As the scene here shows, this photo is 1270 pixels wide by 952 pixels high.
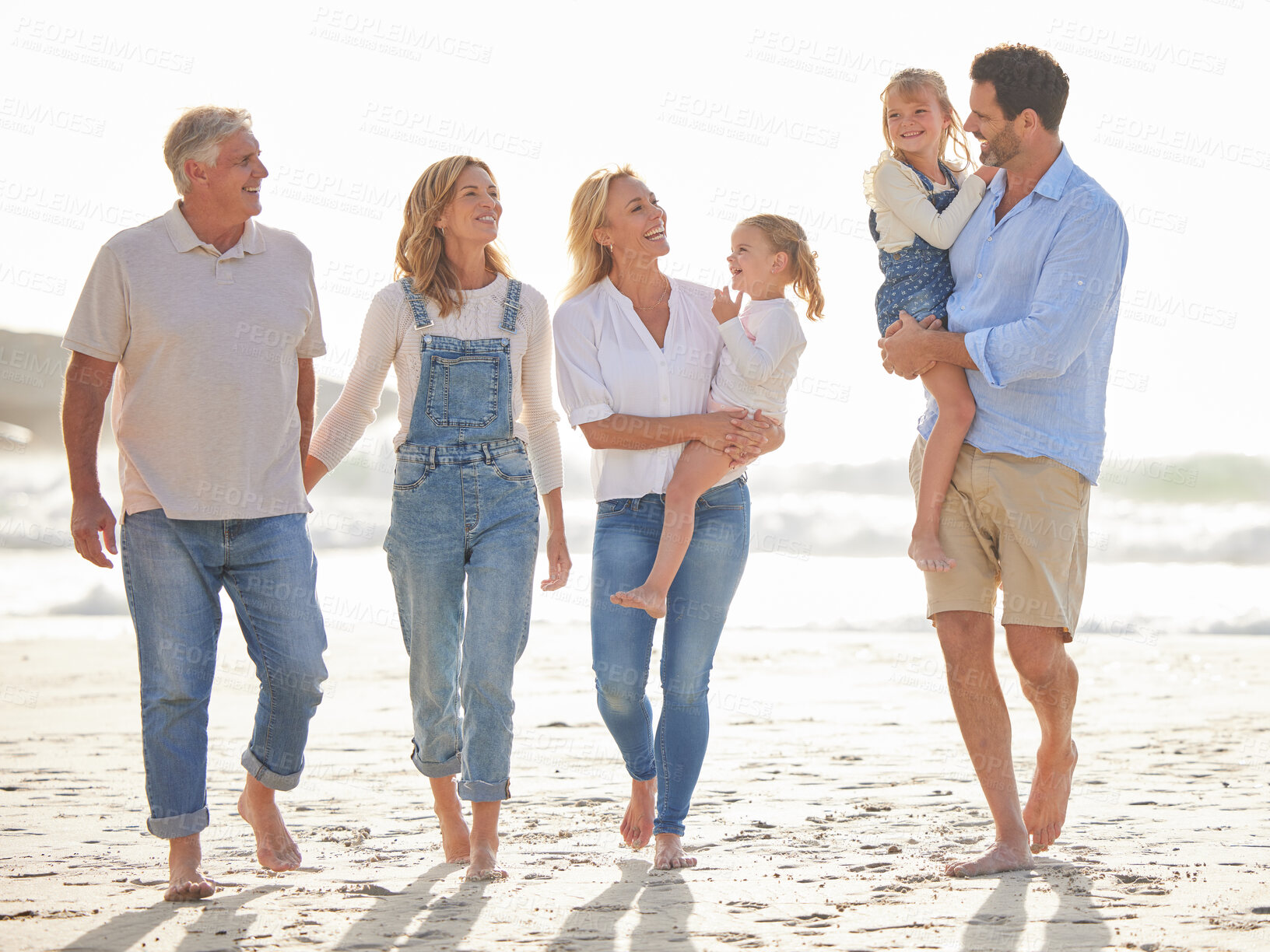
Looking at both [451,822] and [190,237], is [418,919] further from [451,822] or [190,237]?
[190,237]

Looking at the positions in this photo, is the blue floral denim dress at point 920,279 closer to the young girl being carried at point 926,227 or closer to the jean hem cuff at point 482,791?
the young girl being carried at point 926,227

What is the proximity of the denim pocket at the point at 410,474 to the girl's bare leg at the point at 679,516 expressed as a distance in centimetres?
69

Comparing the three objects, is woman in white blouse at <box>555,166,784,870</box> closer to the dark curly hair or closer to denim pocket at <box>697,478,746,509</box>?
denim pocket at <box>697,478,746,509</box>

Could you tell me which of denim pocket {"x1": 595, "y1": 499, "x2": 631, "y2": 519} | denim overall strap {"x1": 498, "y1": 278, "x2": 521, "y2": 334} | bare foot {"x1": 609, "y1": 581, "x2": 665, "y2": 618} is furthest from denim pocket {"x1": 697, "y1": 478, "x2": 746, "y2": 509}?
denim overall strap {"x1": 498, "y1": 278, "x2": 521, "y2": 334}

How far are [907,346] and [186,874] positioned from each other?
2.56 meters

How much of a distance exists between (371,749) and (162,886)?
8.96ft

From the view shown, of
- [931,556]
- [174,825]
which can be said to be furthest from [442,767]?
[931,556]

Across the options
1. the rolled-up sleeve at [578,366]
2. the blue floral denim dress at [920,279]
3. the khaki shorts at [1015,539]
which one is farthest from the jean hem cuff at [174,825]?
the blue floral denim dress at [920,279]

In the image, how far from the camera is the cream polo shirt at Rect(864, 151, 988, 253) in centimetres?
380

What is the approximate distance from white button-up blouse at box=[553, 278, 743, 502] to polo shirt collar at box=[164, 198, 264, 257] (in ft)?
3.23

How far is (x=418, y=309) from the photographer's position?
3.79m

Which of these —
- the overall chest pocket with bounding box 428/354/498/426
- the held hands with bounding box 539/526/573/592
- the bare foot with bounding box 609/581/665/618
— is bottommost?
the bare foot with bounding box 609/581/665/618

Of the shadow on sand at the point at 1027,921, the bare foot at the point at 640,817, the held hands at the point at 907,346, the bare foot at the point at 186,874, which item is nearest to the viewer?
the shadow on sand at the point at 1027,921

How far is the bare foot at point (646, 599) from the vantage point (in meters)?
3.72
